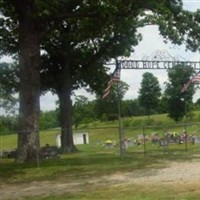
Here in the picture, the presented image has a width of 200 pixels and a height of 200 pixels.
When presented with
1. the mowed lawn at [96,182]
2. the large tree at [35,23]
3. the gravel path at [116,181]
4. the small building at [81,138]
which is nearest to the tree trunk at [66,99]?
the large tree at [35,23]

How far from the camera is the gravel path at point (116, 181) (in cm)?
1300

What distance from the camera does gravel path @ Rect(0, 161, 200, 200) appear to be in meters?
13.0

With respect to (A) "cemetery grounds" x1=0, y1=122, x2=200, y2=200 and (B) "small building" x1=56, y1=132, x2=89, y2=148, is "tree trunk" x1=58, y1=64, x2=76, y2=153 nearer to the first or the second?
(A) "cemetery grounds" x1=0, y1=122, x2=200, y2=200

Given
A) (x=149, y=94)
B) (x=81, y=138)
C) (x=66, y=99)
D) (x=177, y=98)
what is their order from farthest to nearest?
(x=149, y=94) < (x=177, y=98) < (x=81, y=138) < (x=66, y=99)

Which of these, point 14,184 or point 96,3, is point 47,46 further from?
point 14,184

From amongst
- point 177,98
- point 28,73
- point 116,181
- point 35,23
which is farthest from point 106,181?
point 177,98

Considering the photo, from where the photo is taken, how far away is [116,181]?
566 inches

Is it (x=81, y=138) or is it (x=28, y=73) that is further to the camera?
(x=81, y=138)

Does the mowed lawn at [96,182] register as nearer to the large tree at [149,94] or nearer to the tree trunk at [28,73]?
the tree trunk at [28,73]

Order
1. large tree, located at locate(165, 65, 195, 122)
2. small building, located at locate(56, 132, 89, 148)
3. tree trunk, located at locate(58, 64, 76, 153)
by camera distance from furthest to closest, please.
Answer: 1. large tree, located at locate(165, 65, 195, 122)
2. small building, located at locate(56, 132, 89, 148)
3. tree trunk, located at locate(58, 64, 76, 153)

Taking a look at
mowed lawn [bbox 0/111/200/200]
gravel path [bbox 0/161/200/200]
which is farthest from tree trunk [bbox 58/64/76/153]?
gravel path [bbox 0/161/200/200]

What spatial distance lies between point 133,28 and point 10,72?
31.4 ft

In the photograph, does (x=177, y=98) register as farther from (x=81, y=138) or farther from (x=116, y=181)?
(x=116, y=181)

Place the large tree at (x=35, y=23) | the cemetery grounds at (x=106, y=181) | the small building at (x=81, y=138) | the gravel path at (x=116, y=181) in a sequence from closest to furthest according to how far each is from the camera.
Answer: the cemetery grounds at (x=106, y=181) < the gravel path at (x=116, y=181) < the large tree at (x=35, y=23) < the small building at (x=81, y=138)
